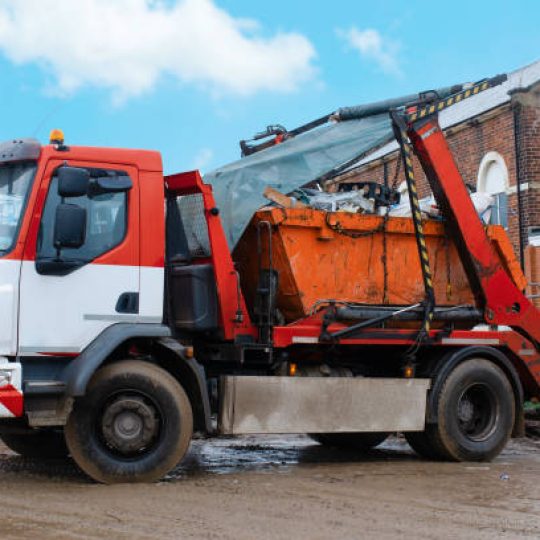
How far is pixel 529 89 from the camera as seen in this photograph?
Result: 19266mm

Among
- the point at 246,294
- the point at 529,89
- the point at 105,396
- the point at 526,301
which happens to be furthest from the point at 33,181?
the point at 529,89

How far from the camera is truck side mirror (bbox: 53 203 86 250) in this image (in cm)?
693

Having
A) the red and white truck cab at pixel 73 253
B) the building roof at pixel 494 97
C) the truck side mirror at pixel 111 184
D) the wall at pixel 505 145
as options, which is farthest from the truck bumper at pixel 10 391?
the wall at pixel 505 145

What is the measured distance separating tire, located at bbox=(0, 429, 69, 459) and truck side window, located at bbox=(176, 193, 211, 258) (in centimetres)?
232

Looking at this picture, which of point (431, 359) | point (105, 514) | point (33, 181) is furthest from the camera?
point (431, 359)

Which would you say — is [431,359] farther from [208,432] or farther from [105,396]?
[105,396]

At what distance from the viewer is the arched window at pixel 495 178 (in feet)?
65.1

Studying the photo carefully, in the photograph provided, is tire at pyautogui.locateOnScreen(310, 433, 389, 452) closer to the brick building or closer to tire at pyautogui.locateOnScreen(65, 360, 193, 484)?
tire at pyautogui.locateOnScreen(65, 360, 193, 484)

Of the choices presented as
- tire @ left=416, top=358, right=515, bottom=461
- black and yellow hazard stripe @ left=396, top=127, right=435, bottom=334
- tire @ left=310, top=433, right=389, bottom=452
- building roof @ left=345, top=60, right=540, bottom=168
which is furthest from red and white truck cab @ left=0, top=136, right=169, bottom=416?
building roof @ left=345, top=60, right=540, bottom=168

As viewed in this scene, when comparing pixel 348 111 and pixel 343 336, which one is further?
pixel 348 111

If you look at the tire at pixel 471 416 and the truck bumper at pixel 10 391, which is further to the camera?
the tire at pixel 471 416

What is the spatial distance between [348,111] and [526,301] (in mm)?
2714

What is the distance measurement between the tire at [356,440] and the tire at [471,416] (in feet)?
2.18

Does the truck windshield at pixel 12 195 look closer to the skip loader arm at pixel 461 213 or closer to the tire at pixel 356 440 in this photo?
the skip loader arm at pixel 461 213
